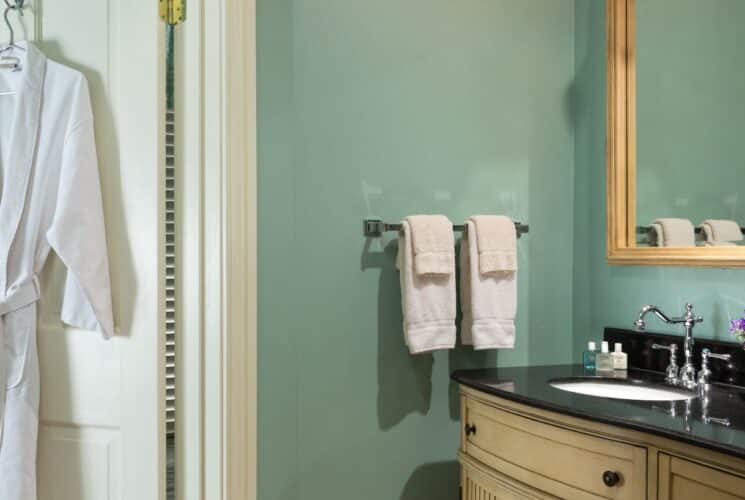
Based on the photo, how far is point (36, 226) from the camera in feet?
4.48

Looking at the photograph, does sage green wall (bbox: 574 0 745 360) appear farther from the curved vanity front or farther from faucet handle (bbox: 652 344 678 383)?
the curved vanity front

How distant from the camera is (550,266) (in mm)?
2434

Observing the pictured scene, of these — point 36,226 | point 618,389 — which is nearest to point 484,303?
point 618,389

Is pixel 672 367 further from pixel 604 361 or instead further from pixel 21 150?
pixel 21 150

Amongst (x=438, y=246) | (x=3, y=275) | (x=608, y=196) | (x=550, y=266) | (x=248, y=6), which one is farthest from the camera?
(x=550, y=266)

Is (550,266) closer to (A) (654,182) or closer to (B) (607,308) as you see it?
(B) (607,308)

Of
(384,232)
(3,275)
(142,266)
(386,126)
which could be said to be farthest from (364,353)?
(3,275)

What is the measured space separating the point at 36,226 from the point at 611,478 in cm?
134

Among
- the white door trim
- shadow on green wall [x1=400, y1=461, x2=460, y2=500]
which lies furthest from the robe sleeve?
shadow on green wall [x1=400, y1=461, x2=460, y2=500]

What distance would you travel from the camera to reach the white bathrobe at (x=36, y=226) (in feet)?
4.42

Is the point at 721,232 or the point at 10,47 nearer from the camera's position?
the point at 10,47

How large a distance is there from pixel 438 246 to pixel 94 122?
3.55 ft

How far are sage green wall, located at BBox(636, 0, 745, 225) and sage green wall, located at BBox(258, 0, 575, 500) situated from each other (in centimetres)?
34

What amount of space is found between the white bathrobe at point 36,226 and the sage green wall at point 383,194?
19.5 inches
